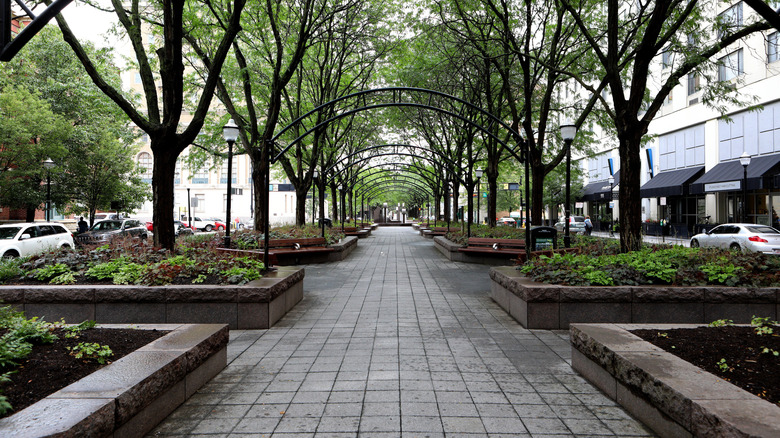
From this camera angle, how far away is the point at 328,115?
2250 cm

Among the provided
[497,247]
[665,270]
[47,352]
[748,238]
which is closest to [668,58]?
[748,238]

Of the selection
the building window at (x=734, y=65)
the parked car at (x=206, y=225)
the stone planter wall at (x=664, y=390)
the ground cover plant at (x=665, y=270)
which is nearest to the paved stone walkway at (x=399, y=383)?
the stone planter wall at (x=664, y=390)

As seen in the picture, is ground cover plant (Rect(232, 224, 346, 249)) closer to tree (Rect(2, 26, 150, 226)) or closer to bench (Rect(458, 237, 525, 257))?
bench (Rect(458, 237, 525, 257))

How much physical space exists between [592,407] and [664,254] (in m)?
5.39

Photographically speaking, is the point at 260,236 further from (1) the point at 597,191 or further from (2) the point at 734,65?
(1) the point at 597,191

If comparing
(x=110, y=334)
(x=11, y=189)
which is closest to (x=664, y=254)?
(x=110, y=334)

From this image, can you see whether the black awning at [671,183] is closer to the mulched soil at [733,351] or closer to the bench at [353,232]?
the bench at [353,232]

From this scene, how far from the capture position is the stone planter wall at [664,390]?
113 inches

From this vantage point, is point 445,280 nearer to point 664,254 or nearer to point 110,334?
point 664,254

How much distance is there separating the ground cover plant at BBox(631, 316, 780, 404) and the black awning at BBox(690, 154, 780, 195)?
83.5 feet

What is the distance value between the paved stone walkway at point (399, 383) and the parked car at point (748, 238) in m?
15.0

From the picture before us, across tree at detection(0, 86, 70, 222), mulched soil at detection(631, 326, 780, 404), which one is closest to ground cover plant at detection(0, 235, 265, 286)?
mulched soil at detection(631, 326, 780, 404)

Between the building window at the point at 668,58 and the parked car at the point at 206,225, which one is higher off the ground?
the building window at the point at 668,58

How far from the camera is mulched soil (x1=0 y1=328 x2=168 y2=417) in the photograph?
3287mm
